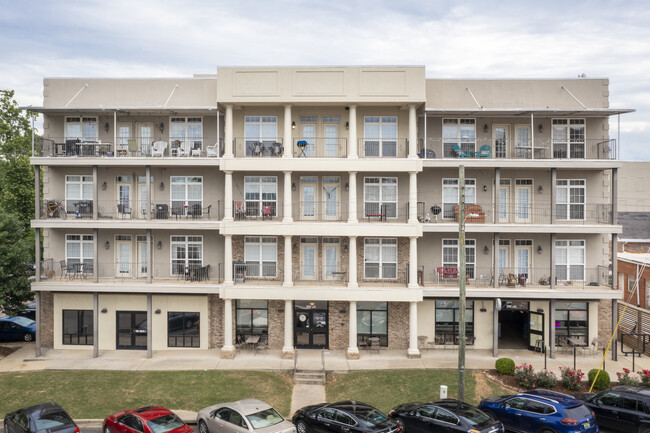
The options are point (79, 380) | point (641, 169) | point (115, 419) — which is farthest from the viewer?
point (641, 169)

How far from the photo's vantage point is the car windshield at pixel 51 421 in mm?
13773

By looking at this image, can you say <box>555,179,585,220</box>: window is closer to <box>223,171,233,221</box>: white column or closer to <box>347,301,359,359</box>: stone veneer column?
<box>347,301,359,359</box>: stone veneer column

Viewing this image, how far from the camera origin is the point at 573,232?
912 inches

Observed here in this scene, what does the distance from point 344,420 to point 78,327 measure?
1754 centimetres

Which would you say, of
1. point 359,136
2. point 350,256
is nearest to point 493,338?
point 350,256

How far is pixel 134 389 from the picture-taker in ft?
63.5

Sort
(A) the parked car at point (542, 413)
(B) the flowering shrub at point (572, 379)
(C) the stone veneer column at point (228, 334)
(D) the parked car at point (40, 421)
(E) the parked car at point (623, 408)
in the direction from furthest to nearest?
(C) the stone veneer column at point (228, 334) < (B) the flowering shrub at point (572, 379) < (E) the parked car at point (623, 408) < (A) the parked car at point (542, 413) < (D) the parked car at point (40, 421)

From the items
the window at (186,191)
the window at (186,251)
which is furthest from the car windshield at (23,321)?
the window at (186,191)

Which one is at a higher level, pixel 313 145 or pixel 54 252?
pixel 313 145

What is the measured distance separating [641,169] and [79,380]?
39.7m

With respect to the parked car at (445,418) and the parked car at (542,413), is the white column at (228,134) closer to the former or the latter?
the parked car at (445,418)

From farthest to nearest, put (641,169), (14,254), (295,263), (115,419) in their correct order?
(641,169)
(295,263)
(14,254)
(115,419)

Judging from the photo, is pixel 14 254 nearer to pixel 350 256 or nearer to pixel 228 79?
pixel 228 79

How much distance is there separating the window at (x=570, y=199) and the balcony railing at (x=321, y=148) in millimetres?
11854
